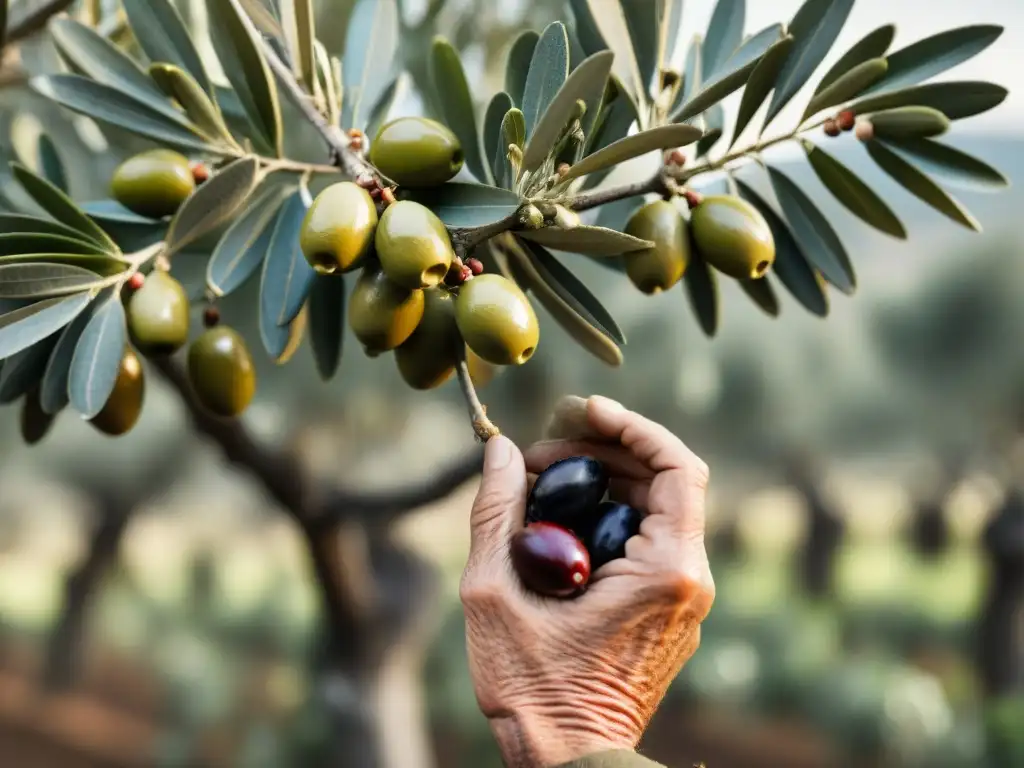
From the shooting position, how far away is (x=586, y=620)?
715mm

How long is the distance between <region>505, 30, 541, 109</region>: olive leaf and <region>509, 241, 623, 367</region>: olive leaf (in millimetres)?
155

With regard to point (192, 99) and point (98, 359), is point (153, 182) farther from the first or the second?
point (98, 359)

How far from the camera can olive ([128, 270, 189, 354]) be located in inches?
30.7

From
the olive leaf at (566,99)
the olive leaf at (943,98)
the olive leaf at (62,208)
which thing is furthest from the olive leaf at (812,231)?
the olive leaf at (62,208)

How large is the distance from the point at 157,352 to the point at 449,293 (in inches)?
10.3

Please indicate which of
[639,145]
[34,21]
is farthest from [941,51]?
[34,21]

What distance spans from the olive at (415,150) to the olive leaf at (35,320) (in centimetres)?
28

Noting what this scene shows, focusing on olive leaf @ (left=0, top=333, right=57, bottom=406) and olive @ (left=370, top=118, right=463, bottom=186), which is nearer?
olive @ (left=370, top=118, right=463, bottom=186)

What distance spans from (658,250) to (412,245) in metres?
0.23

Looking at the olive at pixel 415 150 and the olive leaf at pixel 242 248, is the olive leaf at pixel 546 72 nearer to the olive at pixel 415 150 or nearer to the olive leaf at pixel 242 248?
the olive at pixel 415 150

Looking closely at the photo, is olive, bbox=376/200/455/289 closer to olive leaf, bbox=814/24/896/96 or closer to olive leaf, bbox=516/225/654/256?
olive leaf, bbox=516/225/654/256

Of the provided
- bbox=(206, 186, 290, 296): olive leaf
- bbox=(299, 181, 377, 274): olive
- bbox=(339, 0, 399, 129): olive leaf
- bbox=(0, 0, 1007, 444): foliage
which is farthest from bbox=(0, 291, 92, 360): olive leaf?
bbox=(339, 0, 399, 129): olive leaf

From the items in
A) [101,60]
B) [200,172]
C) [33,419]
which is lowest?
[33,419]

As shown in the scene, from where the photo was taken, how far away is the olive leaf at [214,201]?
75 cm
